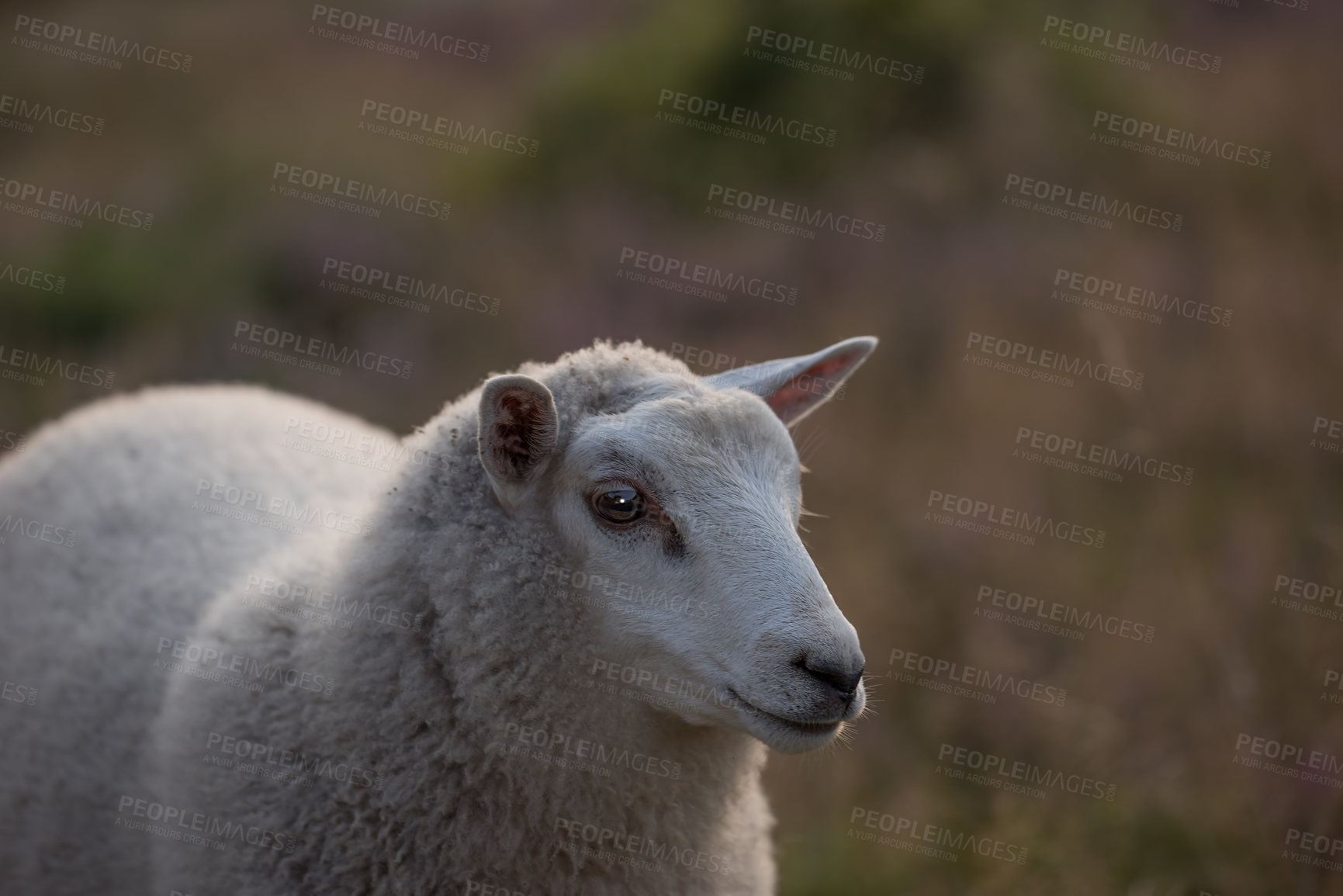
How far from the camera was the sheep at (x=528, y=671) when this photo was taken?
95.7 inches

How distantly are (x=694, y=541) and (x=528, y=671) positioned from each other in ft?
1.81

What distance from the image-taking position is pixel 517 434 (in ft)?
8.43

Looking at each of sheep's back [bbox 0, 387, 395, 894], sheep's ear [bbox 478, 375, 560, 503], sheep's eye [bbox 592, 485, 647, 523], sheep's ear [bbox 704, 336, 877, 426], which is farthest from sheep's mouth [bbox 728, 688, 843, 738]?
sheep's back [bbox 0, 387, 395, 894]

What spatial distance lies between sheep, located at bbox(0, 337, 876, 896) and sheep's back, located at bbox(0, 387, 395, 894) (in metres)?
0.21

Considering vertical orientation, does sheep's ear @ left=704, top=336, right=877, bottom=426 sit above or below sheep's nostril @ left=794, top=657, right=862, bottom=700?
above

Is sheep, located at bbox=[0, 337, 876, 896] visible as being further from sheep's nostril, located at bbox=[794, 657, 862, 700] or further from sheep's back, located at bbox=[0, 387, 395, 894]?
sheep's back, located at bbox=[0, 387, 395, 894]

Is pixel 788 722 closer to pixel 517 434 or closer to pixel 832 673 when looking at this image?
pixel 832 673

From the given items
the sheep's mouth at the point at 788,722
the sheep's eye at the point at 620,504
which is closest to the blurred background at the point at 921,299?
the sheep's mouth at the point at 788,722

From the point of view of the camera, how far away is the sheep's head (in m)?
2.30

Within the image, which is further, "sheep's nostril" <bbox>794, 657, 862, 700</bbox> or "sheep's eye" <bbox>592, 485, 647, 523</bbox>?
"sheep's eye" <bbox>592, 485, 647, 523</bbox>

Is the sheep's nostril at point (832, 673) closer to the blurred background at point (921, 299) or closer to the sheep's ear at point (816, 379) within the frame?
the sheep's ear at point (816, 379)

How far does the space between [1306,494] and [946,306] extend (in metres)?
3.15

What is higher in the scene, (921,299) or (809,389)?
(921,299)

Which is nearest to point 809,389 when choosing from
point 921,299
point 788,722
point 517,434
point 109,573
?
point 517,434
